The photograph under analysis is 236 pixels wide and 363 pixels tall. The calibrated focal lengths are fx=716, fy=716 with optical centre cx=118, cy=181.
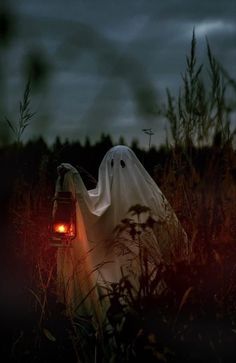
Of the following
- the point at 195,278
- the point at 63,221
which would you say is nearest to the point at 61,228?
the point at 63,221

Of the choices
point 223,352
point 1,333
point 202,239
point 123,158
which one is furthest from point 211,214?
point 123,158

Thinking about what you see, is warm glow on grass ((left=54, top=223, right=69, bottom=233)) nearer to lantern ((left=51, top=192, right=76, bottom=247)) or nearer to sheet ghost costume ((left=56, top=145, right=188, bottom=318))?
lantern ((left=51, top=192, right=76, bottom=247))

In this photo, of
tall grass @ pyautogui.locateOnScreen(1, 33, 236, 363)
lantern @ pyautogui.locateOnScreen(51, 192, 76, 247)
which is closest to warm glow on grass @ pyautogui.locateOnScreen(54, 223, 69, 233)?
lantern @ pyautogui.locateOnScreen(51, 192, 76, 247)

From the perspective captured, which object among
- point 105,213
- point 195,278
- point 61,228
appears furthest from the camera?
point 105,213

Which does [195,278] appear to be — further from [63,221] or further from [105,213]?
[105,213]

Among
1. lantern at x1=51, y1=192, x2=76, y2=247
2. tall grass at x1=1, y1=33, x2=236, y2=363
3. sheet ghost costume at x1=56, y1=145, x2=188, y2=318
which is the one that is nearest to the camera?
tall grass at x1=1, y1=33, x2=236, y2=363

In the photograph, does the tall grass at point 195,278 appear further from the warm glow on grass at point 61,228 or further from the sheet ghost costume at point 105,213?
the sheet ghost costume at point 105,213

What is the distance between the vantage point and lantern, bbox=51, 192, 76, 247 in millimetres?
3838

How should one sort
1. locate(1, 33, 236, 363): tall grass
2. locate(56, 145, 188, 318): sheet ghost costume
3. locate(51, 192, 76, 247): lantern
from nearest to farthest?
locate(1, 33, 236, 363): tall grass
locate(51, 192, 76, 247): lantern
locate(56, 145, 188, 318): sheet ghost costume

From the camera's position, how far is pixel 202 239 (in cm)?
329

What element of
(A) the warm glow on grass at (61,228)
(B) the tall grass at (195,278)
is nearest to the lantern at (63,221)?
(A) the warm glow on grass at (61,228)

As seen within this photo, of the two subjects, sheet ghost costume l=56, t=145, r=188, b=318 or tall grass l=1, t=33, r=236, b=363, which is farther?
sheet ghost costume l=56, t=145, r=188, b=318

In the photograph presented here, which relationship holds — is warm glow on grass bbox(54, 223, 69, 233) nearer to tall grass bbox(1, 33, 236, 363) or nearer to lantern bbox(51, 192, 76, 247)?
lantern bbox(51, 192, 76, 247)

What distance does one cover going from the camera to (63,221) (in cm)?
387
